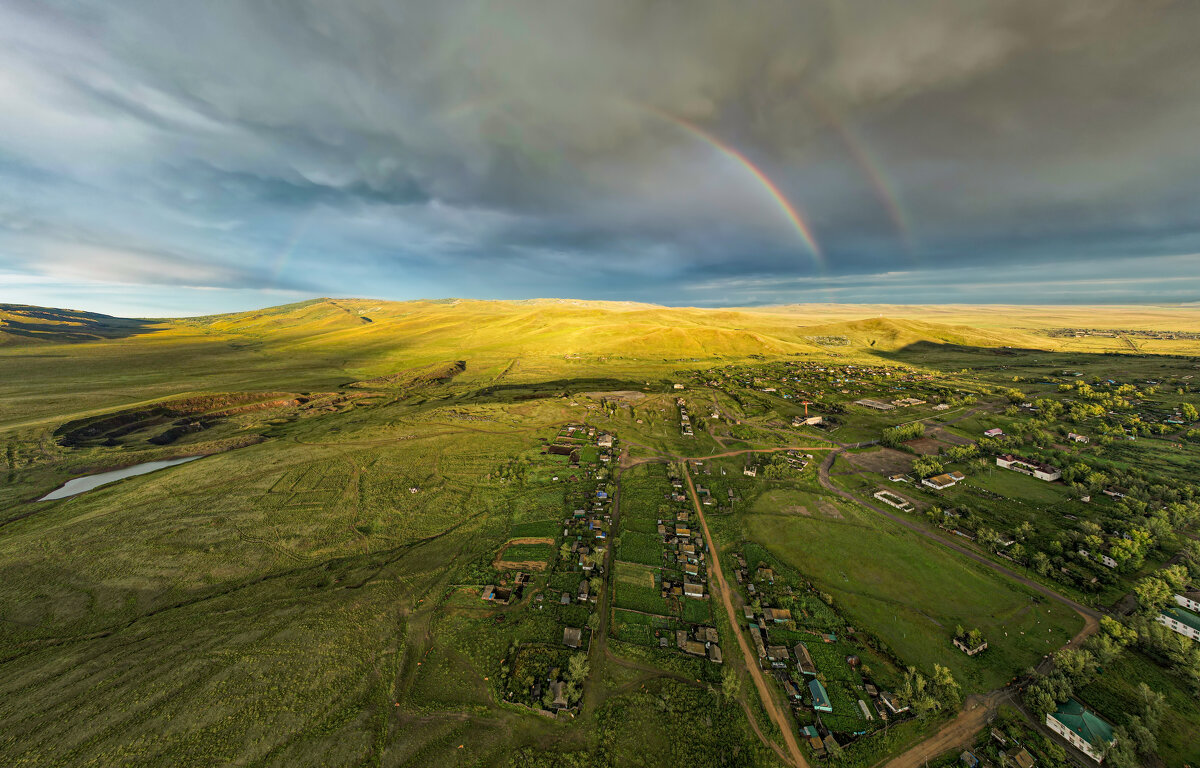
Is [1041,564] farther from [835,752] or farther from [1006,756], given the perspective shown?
[835,752]

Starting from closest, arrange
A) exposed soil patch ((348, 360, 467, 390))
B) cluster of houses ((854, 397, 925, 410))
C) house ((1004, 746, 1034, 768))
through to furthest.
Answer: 1. house ((1004, 746, 1034, 768))
2. cluster of houses ((854, 397, 925, 410))
3. exposed soil patch ((348, 360, 467, 390))

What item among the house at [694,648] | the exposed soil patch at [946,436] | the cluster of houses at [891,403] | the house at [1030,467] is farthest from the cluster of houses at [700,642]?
the cluster of houses at [891,403]

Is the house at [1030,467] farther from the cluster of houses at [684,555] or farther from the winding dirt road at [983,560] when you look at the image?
the cluster of houses at [684,555]

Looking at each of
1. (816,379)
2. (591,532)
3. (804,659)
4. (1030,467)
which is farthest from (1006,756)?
(816,379)

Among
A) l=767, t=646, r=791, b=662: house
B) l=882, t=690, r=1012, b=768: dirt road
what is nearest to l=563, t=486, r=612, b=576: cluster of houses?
l=767, t=646, r=791, b=662: house

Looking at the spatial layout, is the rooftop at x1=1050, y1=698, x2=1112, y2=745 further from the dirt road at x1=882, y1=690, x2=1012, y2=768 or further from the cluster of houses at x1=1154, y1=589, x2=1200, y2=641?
the cluster of houses at x1=1154, y1=589, x2=1200, y2=641

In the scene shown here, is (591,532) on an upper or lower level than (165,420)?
lower

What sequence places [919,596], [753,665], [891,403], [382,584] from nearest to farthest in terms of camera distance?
[753,665], [919,596], [382,584], [891,403]
